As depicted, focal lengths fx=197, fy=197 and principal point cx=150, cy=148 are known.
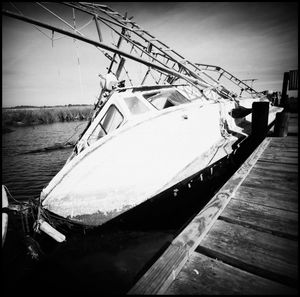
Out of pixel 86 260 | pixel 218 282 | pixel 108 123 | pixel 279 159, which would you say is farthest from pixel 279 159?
pixel 86 260

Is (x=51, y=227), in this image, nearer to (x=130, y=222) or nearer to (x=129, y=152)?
(x=130, y=222)

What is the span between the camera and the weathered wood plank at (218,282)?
1.63 metres

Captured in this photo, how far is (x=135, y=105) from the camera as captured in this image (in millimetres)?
5453

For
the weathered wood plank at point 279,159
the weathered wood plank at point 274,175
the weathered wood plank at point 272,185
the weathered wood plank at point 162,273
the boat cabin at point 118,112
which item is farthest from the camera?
the boat cabin at point 118,112

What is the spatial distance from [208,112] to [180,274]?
469cm

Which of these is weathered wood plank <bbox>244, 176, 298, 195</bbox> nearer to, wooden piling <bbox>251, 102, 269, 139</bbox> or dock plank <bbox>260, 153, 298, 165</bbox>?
dock plank <bbox>260, 153, 298, 165</bbox>

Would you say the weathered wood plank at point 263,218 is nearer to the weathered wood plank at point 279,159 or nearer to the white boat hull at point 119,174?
the white boat hull at point 119,174

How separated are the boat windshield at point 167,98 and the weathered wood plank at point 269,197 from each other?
3814 millimetres

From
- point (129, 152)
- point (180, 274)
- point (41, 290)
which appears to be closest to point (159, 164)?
point (129, 152)

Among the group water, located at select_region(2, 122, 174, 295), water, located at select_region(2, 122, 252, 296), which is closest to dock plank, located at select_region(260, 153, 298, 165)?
water, located at select_region(2, 122, 252, 296)

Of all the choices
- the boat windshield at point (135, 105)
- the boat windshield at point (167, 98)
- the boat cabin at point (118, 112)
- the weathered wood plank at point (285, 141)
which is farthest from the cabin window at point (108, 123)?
the weathered wood plank at point (285, 141)

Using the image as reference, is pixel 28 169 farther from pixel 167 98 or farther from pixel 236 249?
pixel 236 249

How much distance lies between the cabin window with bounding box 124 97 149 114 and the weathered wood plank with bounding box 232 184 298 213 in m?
3.17

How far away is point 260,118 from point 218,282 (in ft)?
20.9
